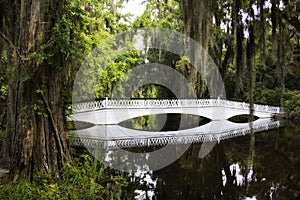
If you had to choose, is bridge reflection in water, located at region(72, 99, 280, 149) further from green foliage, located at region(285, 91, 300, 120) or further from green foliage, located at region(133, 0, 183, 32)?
green foliage, located at region(133, 0, 183, 32)

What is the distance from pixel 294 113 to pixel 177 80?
7830mm

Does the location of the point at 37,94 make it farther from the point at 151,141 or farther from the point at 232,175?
the point at 151,141

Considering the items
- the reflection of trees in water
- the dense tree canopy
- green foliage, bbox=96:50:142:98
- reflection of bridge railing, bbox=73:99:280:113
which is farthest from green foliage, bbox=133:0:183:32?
the dense tree canopy

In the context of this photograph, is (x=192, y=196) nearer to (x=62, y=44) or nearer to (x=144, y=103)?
(x=62, y=44)

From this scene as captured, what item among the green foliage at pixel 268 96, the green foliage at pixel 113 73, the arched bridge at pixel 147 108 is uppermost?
the green foliage at pixel 113 73

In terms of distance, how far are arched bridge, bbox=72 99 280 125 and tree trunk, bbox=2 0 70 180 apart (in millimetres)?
9910

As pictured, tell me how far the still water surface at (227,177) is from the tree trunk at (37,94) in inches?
66.0

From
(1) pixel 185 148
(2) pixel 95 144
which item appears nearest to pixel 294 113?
(1) pixel 185 148

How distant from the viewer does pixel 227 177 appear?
600 centimetres

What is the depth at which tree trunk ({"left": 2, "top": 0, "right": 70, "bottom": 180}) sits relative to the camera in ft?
12.9

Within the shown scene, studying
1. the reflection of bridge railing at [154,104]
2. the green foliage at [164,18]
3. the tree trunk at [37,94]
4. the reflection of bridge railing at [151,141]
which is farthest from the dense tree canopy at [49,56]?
the green foliage at [164,18]

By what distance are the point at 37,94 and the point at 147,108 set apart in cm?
1266

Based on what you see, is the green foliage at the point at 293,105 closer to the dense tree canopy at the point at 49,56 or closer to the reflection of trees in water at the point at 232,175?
the reflection of trees in water at the point at 232,175

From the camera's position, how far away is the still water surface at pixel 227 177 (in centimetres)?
499
